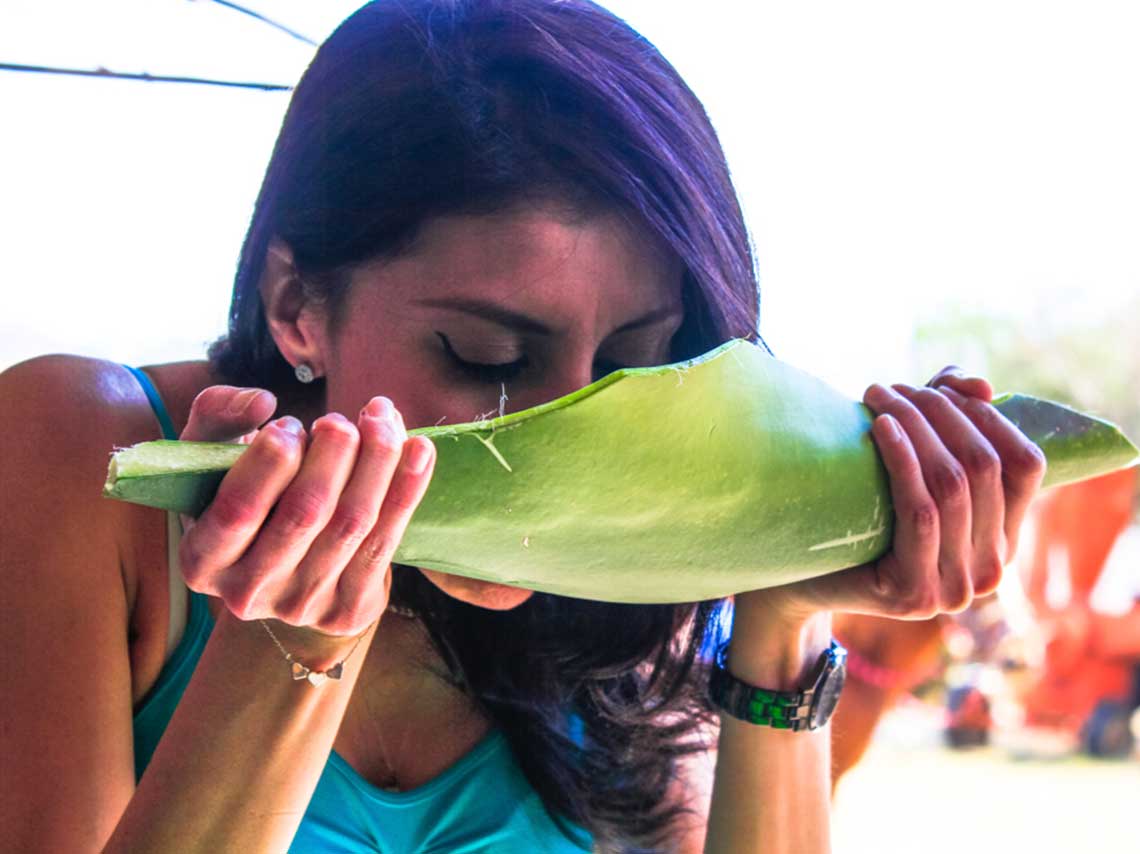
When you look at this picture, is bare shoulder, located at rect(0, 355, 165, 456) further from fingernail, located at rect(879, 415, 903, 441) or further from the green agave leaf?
fingernail, located at rect(879, 415, 903, 441)

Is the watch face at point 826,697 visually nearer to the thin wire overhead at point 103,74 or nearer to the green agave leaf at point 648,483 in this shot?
the green agave leaf at point 648,483

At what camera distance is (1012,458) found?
94 cm

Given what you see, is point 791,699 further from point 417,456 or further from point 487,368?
point 417,456

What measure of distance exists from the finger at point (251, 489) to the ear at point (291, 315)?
53 centimetres

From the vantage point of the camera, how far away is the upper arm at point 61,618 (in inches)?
39.7

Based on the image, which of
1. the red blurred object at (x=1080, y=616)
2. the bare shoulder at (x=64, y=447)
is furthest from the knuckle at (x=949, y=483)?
the red blurred object at (x=1080, y=616)

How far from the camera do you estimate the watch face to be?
1276mm

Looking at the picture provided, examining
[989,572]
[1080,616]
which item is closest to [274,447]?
[989,572]

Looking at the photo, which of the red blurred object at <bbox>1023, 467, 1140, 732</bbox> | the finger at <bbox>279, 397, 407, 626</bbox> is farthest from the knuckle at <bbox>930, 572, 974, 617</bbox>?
the red blurred object at <bbox>1023, 467, 1140, 732</bbox>

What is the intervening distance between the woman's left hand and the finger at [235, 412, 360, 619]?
0.43 meters

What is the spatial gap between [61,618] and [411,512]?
53 centimetres

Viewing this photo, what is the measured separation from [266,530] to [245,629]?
9.6 inches

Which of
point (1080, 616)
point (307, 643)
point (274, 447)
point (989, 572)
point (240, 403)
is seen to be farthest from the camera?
point (1080, 616)

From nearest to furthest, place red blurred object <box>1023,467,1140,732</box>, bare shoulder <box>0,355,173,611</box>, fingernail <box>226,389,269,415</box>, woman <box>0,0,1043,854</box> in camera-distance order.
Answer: fingernail <box>226,389,269,415</box> < woman <box>0,0,1043,854</box> < bare shoulder <box>0,355,173,611</box> < red blurred object <box>1023,467,1140,732</box>
